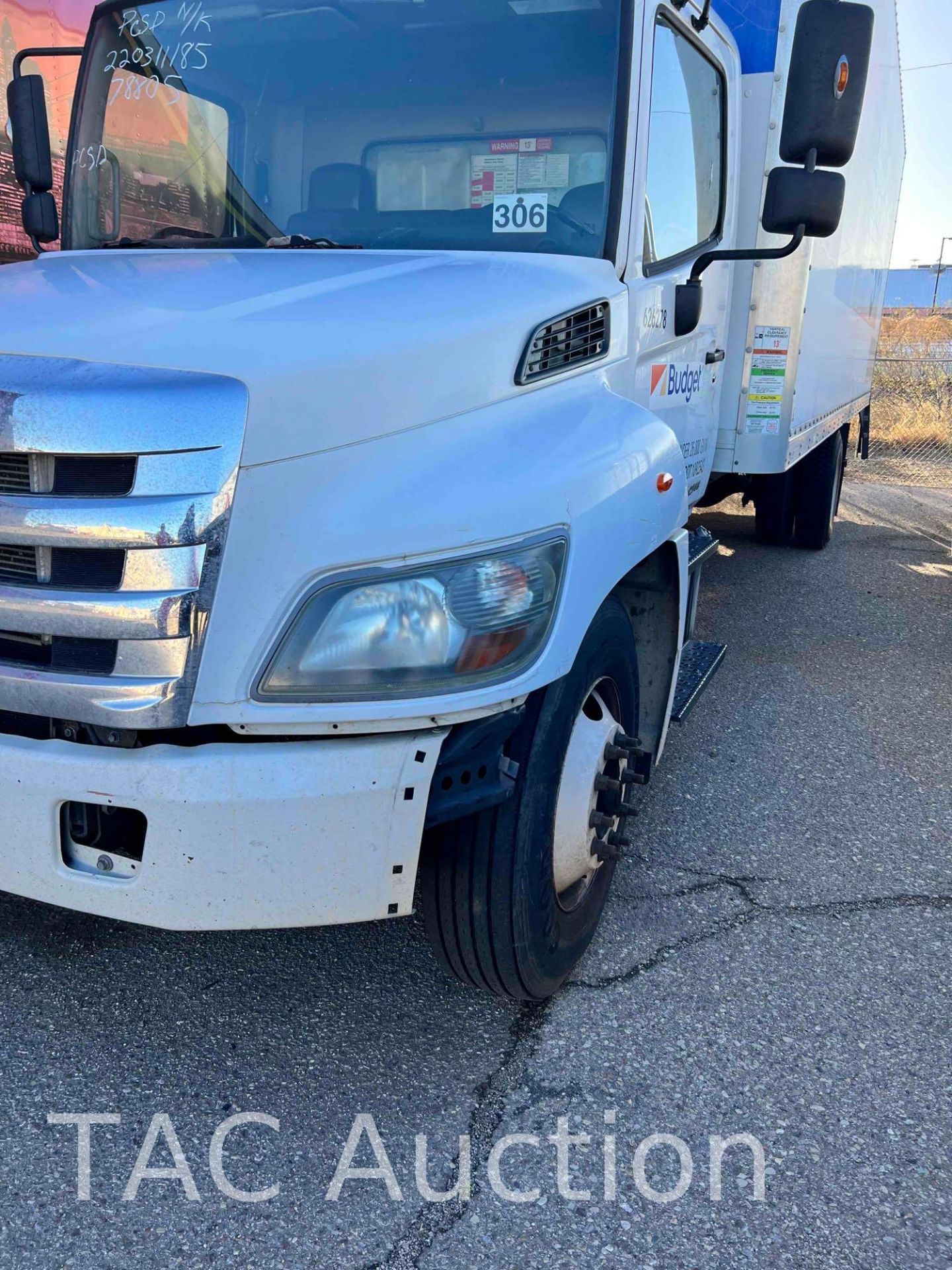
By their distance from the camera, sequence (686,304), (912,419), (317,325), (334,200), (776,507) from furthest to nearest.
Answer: (912,419) → (776,507) → (686,304) → (334,200) → (317,325)

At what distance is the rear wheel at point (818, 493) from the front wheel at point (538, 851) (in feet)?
18.5

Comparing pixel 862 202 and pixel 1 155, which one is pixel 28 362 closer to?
pixel 1 155

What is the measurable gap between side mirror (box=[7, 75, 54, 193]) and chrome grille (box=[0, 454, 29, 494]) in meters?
2.23

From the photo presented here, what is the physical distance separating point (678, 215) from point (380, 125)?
1074 mm

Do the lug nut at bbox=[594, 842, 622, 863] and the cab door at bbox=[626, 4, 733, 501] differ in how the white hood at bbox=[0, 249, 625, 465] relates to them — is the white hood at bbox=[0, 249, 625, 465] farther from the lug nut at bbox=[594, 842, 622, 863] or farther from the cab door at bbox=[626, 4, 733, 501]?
the lug nut at bbox=[594, 842, 622, 863]

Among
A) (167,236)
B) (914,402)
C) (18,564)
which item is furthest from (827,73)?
(914,402)

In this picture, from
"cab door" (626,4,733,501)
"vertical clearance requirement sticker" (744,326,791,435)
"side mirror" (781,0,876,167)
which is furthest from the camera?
"vertical clearance requirement sticker" (744,326,791,435)

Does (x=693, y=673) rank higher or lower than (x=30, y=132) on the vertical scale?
lower

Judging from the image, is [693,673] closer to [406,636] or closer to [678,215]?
[678,215]

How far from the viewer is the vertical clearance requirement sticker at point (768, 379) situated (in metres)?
4.91

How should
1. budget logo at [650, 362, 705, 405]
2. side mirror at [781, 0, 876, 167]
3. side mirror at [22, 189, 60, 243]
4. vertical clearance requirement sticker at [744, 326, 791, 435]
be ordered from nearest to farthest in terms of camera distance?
1. side mirror at [781, 0, 876, 167]
2. budget logo at [650, 362, 705, 405]
3. side mirror at [22, 189, 60, 243]
4. vertical clearance requirement sticker at [744, 326, 791, 435]

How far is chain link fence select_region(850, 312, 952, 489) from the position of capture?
13656 millimetres

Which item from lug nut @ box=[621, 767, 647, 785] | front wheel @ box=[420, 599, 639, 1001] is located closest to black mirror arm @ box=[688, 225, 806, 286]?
front wheel @ box=[420, 599, 639, 1001]

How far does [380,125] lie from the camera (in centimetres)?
302
